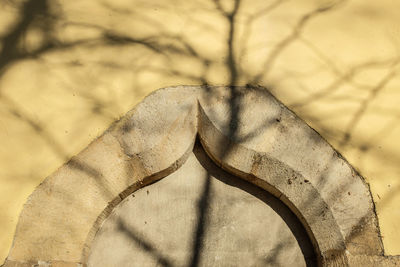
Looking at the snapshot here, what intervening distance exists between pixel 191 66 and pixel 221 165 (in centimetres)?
67

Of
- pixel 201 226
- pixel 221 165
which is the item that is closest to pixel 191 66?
pixel 221 165

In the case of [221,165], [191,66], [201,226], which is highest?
[191,66]

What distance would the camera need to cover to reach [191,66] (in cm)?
262

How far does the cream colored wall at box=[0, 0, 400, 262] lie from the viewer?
2426mm

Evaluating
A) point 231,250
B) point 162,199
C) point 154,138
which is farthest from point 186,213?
point 154,138

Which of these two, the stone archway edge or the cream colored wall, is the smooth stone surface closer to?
the stone archway edge

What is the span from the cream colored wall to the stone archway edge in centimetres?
8

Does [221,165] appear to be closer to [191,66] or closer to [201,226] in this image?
[201,226]

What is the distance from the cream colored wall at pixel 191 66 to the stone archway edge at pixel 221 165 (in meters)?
0.08

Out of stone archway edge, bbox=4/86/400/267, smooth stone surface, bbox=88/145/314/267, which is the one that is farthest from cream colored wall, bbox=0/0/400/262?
smooth stone surface, bbox=88/145/314/267

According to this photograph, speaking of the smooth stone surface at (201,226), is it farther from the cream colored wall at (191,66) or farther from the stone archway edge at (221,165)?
the cream colored wall at (191,66)

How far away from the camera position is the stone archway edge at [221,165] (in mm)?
2307

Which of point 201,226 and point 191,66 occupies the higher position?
point 191,66

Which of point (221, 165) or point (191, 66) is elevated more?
point (191, 66)
